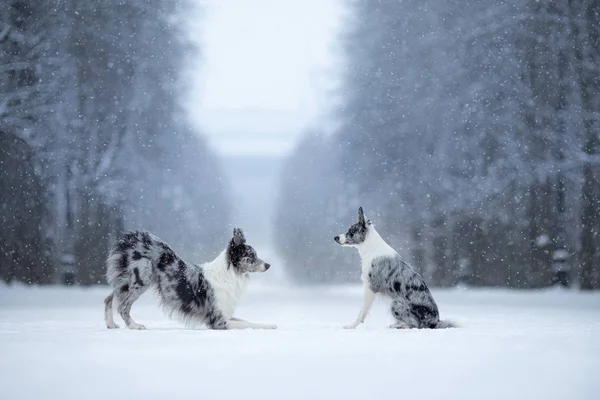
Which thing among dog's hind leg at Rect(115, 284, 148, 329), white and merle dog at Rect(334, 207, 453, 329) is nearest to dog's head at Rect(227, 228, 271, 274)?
dog's hind leg at Rect(115, 284, 148, 329)

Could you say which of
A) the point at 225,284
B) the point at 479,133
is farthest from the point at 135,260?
the point at 479,133

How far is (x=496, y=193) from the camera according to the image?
21250 millimetres

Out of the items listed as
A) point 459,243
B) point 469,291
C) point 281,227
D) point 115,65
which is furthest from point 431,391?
point 281,227

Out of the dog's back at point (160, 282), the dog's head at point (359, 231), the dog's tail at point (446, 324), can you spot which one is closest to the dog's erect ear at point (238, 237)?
the dog's back at point (160, 282)

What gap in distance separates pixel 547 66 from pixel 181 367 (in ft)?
54.5

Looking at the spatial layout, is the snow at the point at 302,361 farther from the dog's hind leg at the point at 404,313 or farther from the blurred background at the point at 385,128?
the blurred background at the point at 385,128

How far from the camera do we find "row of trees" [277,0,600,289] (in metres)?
20.4

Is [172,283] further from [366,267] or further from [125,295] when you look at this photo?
[366,267]

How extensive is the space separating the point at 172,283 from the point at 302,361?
125 inches

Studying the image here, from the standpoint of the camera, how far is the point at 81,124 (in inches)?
889

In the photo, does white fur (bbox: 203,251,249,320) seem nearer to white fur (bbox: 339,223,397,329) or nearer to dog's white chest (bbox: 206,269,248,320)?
dog's white chest (bbox: 206,269,248,320)

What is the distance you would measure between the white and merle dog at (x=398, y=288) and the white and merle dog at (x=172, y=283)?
4.65ft

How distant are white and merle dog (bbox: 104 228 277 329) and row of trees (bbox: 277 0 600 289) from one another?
12555 mm

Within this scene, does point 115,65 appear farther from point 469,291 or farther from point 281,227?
point 281,227
